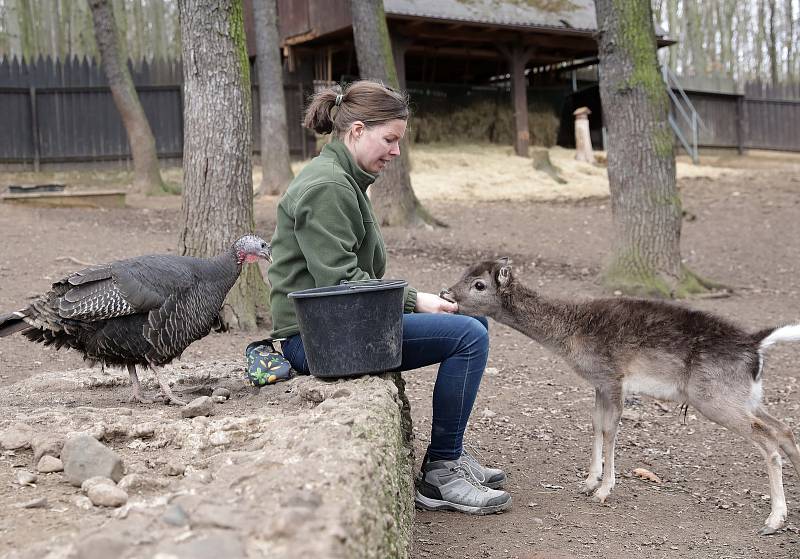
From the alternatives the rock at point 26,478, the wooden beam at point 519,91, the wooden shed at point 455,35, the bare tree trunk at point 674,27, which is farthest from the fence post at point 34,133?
the bare tree trunk at point 674,27

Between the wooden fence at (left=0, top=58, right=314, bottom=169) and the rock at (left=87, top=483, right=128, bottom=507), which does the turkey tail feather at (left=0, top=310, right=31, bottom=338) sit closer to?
the rock at (left=87, top=483, right=128, bottom=507)

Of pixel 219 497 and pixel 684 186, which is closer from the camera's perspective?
pixel 219 497

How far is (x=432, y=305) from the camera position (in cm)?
462

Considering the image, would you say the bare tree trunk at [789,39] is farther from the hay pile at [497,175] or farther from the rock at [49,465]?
the rock at [49,465]

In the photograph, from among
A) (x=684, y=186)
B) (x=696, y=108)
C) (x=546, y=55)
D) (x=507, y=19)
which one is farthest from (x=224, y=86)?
(x=696, y=108)

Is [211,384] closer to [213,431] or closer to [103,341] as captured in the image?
[103,341]

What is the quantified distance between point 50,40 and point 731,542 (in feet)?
121

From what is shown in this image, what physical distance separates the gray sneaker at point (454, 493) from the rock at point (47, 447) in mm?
1884

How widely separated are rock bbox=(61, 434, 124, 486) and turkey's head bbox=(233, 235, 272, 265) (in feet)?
7.23

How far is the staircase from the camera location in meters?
24.1

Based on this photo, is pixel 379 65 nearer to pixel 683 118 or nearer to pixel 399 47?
pixel 399 47

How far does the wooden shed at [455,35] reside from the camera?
19.8 meters

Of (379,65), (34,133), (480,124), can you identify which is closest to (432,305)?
(379,65)

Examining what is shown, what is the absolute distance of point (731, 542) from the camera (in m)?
4.44
